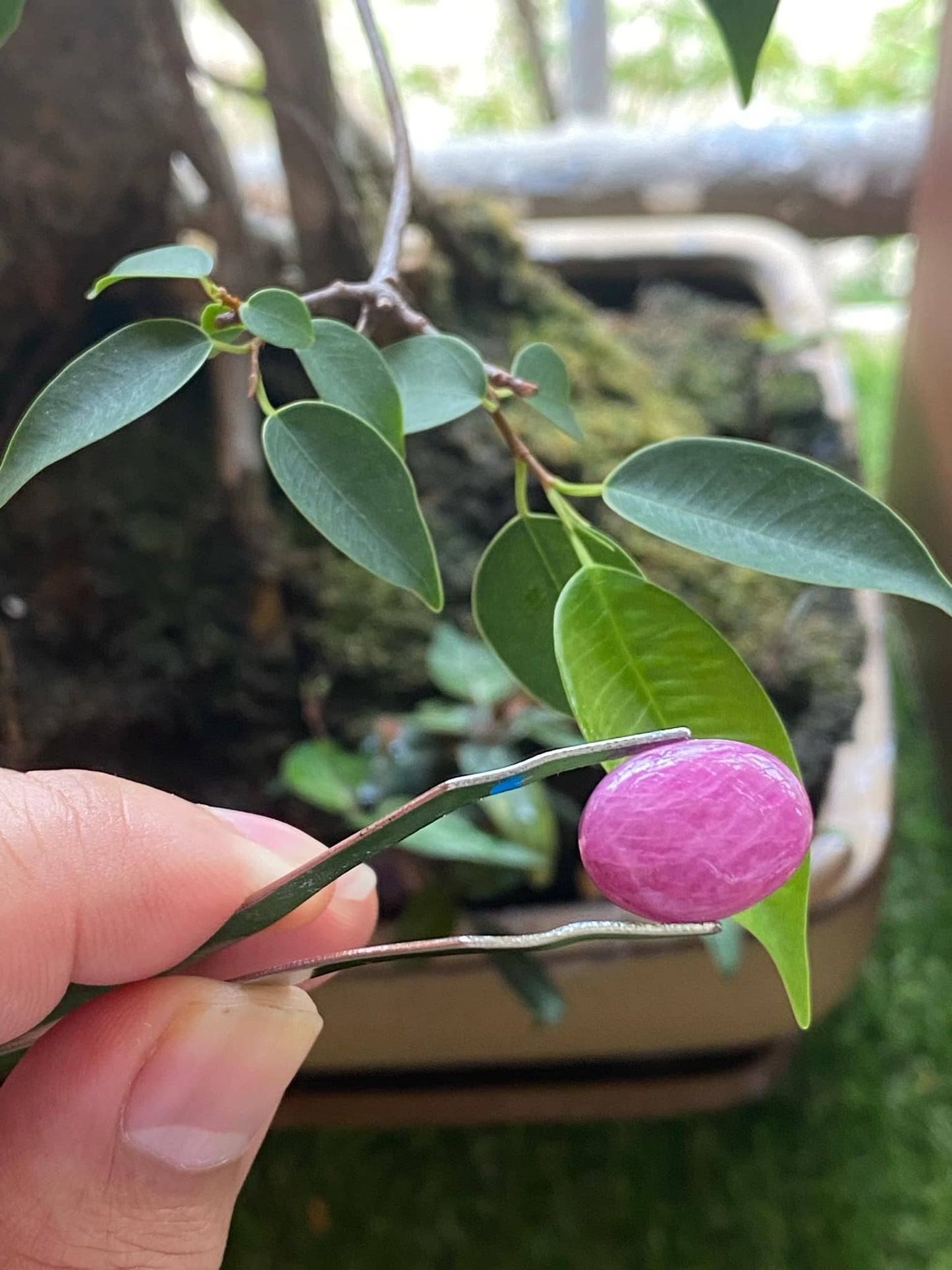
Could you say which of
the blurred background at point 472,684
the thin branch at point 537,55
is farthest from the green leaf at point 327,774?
the thin branch at point 537,55

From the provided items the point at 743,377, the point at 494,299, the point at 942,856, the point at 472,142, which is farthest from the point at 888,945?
the point at 472,142

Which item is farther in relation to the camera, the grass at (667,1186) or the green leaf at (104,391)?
the grass at (667,1186)

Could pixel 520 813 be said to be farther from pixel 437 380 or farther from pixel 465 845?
pixel 437 380

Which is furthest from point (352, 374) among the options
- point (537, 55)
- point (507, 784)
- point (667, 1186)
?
point (537, 55)

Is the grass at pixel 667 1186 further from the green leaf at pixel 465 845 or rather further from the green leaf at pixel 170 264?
the green leaf at pixel 170 264

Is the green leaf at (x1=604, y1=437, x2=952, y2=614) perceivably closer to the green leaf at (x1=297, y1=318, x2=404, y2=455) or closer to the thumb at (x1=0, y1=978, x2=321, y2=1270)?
the green leaf at (x1=297, y1=318, x2=404, y2=455)

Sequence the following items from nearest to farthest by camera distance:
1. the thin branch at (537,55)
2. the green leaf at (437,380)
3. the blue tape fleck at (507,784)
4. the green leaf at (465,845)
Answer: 1. the blue tape fleck at (507,784)
2. the green leaf at (437,380)
3. the green leaf at (465,845)
4. the thin branch at (537,55)

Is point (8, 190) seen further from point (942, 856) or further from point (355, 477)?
point (942, 856)
